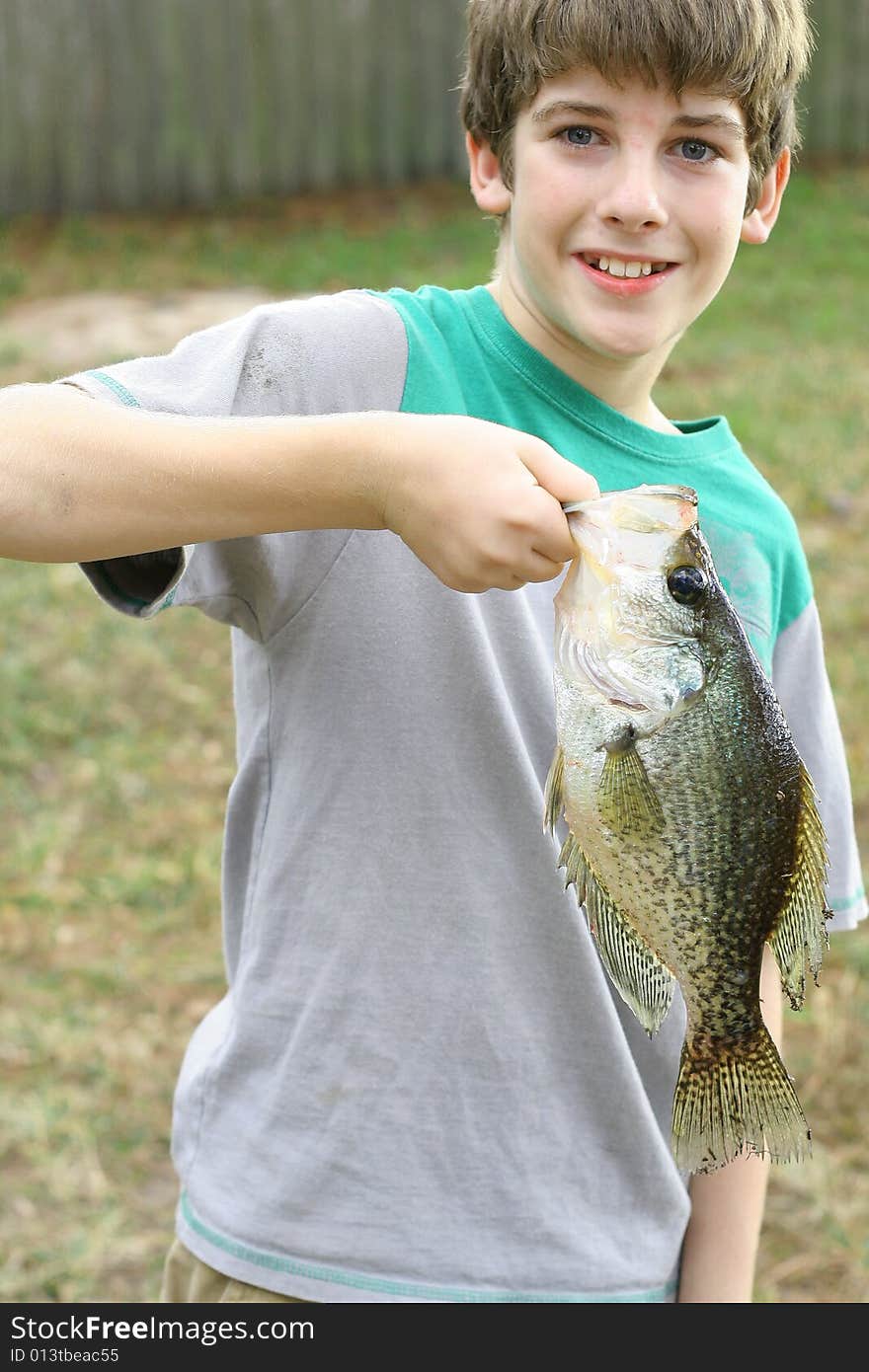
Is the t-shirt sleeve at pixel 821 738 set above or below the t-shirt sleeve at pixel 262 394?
below

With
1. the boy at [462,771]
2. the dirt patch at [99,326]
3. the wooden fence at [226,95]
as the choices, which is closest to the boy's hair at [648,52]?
the boy at [462,771]

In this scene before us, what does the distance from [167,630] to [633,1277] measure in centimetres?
436

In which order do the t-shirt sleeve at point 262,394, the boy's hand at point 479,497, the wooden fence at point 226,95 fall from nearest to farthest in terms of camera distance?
1. the boy's hand at point 479,497
2. the t-shirt sleeve at point 262,394
3. the wooden fence at point 226,95

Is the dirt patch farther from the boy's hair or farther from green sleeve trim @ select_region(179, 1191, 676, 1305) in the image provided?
green sleeve trim @ select_region(179, 1191, 676, 1305)

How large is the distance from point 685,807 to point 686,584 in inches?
9.3

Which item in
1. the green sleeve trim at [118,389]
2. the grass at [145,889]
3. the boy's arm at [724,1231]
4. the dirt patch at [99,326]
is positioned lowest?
the dirt patch at [99,326]

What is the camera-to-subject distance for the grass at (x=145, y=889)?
372cm

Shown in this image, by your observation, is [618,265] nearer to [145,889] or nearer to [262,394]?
[262,394]

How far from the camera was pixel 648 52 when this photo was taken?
201 cm

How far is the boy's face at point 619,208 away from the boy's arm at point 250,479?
501 millimetres

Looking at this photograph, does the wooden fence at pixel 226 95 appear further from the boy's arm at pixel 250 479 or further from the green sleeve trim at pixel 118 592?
the boy's arm at pixel 250 479

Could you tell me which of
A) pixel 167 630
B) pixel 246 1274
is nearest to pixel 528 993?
pixel 246 1274

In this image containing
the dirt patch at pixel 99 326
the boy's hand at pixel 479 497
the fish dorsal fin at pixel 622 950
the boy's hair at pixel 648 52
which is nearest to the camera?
the boy's hand at pixel 479 497

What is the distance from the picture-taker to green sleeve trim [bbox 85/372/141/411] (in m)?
1.78
